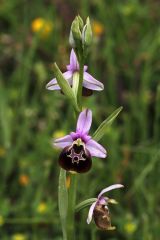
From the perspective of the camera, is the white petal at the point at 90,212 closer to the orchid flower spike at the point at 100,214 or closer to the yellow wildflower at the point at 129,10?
the orchid flower spike at the point at 100,214

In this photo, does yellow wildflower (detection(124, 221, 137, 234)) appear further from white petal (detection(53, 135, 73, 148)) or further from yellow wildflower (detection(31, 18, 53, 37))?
yellow wildflower (detection(31, 18, 53, 37))

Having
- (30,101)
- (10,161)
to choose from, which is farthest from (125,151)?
(30,101)

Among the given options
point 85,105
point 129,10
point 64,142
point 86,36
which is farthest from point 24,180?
point 129,10

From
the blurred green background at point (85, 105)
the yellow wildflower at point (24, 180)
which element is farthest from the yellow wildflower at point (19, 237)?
the yellow wildflower at point (24, 180)

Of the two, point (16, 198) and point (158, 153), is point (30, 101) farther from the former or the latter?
point (158, 153)

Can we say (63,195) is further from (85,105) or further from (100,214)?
(85,105)
